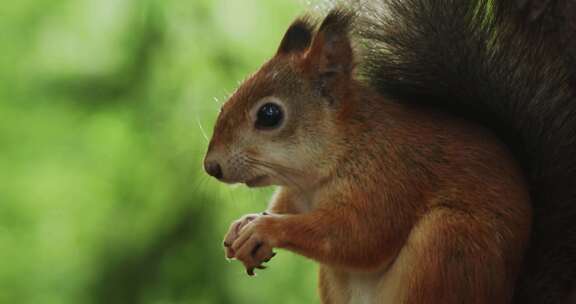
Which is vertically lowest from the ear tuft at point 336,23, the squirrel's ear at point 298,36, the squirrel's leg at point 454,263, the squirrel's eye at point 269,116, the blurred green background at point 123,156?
the blurred green background at point 123,156

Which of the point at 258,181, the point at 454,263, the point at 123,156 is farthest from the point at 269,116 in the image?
the point at 123,156

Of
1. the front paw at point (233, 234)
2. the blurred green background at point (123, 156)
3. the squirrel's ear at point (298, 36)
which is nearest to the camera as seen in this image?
the front paw at point (233, 234)

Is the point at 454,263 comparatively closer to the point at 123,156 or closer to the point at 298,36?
the point at 298,36

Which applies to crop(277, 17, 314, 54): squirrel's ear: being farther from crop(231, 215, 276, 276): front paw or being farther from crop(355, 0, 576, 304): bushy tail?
crop(231, 215, 276, 276): front paw

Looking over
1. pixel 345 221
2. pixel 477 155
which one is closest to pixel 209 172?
pixel 345 221

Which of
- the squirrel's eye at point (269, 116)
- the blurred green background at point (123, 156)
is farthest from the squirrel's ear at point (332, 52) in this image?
the blurred green background at point (123, 156)

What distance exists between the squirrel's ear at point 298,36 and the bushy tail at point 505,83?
4.6 inches

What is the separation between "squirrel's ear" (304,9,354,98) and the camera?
87.7 inches

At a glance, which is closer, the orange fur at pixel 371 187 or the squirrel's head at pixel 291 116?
the orange fur at pixel 371 187

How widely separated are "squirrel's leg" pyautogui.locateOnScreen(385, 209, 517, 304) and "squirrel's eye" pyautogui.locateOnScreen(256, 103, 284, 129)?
1.34 ft

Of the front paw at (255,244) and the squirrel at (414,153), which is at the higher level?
the squirrel at (414,153)

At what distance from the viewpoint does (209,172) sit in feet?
7.30

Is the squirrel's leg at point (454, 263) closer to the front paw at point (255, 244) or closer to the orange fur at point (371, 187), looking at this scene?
the orange fur at point (371, 187)

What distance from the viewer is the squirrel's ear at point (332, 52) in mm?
2229
